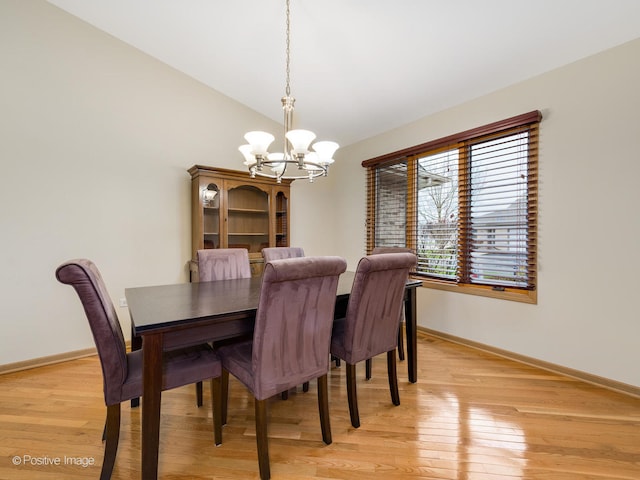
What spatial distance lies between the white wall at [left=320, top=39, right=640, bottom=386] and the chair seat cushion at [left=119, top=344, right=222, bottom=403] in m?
2.47

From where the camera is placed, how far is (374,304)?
5.98 ft

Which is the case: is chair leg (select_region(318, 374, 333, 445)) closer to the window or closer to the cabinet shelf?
the window

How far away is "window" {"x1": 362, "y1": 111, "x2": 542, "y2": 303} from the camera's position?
2.56m

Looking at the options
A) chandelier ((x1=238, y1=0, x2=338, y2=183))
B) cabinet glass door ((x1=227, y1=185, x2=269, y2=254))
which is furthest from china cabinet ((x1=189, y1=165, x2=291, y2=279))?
chandelier ((x1=238, y1=0, x2=338, y2=183))

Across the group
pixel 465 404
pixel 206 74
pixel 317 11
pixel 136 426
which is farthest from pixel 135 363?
pixel 206 74

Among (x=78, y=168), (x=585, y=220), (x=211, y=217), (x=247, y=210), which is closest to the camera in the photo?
(x=585, y=220)

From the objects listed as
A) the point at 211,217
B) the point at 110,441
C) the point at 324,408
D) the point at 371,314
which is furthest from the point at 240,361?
the point at 211,217

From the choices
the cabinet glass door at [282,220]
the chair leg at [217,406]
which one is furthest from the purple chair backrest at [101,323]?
the cabinet glass door at [282,220]

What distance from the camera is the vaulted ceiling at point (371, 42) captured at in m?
2.01

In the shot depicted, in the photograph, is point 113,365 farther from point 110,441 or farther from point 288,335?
point 288,335

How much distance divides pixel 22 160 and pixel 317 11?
8.81ft

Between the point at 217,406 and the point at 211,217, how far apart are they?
2241 mm

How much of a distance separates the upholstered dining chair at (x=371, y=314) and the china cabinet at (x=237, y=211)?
198 centimetres

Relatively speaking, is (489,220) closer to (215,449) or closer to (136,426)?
(215,449)
